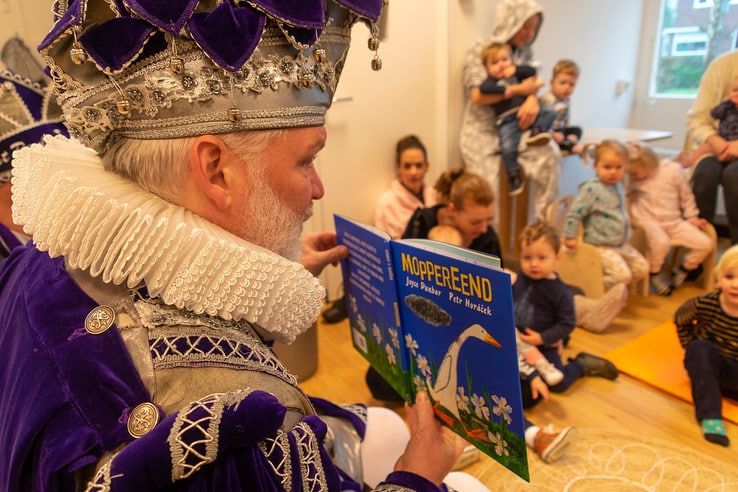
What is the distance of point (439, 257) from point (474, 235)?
49.9 inches

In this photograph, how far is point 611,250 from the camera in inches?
100

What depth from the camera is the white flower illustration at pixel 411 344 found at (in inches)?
40.3

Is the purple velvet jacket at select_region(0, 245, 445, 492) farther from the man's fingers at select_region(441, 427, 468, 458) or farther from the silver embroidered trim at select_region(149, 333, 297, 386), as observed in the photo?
the man's fingers at select_region(441, 427, 468, 458)

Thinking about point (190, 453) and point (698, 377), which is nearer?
point (190, 453)

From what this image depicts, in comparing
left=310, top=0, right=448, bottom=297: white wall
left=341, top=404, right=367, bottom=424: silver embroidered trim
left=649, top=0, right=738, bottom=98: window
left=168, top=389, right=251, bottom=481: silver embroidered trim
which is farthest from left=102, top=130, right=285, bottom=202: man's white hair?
left=649, top=0, right=738, bottom=98: window

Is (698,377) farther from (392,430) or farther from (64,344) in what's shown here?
(64,344)

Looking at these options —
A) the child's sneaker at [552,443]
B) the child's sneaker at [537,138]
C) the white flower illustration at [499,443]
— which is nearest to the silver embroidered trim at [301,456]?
the white flower illustration at [499,443]

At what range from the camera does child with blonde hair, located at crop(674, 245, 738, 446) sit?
1.73 m

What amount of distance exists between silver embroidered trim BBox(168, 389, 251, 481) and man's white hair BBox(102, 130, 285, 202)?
0.30 meters

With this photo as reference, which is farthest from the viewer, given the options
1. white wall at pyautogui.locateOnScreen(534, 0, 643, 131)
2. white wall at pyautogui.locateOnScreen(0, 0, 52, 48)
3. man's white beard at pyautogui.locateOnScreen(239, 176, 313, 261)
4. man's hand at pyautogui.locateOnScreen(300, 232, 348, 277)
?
white wall at pyautogui.locateOnScreen(534, 0, 643, 131)

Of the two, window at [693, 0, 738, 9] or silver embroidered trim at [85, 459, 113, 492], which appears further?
window at [693, 0, 738, 9]

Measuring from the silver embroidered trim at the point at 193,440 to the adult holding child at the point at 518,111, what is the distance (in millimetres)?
2631

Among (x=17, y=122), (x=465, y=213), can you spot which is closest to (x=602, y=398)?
(x=465, y=213)

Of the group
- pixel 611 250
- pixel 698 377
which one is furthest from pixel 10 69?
pixel 611 250
